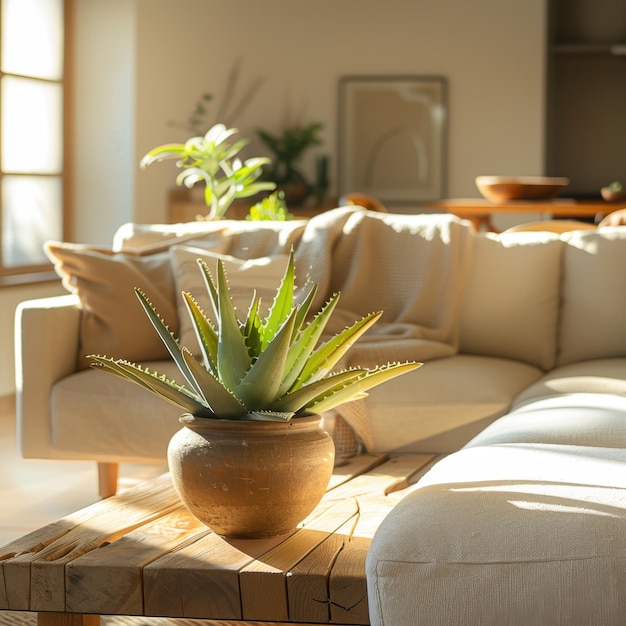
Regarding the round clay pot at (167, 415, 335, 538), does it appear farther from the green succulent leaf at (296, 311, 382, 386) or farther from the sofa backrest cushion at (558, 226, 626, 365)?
the sofa backrest cushion at (558, 226, 626, 365)

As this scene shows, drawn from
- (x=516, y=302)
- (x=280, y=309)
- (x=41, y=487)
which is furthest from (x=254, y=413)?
(x=41, y=487)

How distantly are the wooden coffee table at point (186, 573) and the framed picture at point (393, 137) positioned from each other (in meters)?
5.76

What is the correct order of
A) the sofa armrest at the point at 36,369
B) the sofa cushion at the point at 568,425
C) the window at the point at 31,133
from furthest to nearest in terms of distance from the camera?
the window at the point at 31,133 → the sofa armrest at the point at 36,369 → the sofa cushion at the point at 568,425

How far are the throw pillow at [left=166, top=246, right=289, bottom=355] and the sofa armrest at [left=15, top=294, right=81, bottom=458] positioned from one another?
0.38 m

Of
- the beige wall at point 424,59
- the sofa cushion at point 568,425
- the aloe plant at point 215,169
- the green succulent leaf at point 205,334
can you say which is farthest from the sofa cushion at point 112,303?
the beige wall at point 424,59

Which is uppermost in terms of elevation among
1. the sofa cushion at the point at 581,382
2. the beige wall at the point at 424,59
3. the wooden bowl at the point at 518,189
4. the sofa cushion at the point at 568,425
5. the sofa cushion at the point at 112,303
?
the beige wall at the point at 424,59

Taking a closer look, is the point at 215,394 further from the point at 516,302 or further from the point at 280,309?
the point at 516,302

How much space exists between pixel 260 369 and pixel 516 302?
1.98 metres

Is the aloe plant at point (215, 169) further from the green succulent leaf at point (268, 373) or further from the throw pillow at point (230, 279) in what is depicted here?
the green succulent leaf at point (268, 373)

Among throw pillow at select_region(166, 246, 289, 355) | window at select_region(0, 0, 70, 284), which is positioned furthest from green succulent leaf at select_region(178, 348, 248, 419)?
window at select_region(0, 0, 70, 284)

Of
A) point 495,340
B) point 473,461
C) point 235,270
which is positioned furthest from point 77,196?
point 473,461

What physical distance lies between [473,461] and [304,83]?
5650mm

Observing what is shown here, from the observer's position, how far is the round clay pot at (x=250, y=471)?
59.6 inches

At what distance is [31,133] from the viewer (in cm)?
565
